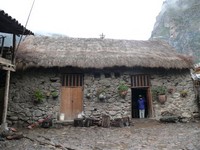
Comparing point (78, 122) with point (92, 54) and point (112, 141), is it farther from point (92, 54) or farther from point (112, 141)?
point (92, 54)

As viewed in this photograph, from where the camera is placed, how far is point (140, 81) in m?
11.5

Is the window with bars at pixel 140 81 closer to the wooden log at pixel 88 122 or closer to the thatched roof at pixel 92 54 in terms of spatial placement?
the thatched roof at pixel 92 54

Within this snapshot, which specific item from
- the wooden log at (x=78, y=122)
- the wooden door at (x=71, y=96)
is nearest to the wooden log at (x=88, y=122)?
the wooden log at (x=78, y=122)

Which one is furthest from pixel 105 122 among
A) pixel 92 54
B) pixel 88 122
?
pixel 92 54

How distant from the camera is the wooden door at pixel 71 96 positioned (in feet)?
34.9

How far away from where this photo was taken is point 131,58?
1110cm

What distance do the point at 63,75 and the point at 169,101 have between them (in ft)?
19.2

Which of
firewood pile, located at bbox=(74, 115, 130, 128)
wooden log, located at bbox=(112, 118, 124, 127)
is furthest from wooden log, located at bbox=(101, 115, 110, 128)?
wooden log, located at bbox=(112, 118, 124, 127)

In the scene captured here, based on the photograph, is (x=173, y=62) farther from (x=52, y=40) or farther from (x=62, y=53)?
(x=52, y=40)

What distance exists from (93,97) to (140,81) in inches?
110

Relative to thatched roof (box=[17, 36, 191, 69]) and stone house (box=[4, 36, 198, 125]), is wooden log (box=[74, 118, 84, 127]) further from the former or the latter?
thatched roof (box=[17, 36, 191, 69])

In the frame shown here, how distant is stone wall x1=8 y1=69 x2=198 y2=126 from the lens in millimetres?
10156

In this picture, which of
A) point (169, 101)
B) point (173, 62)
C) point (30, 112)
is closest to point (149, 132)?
point (169, 101)

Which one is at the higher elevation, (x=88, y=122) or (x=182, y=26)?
(x=182, y=26)
